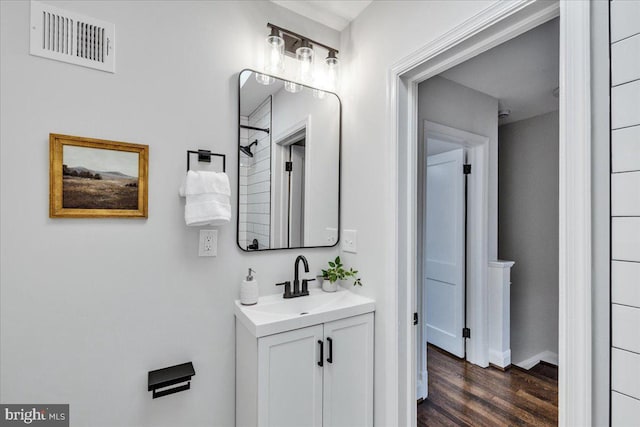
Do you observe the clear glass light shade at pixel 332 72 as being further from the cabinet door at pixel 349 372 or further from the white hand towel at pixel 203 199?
the cabinet door at pixel 349 372

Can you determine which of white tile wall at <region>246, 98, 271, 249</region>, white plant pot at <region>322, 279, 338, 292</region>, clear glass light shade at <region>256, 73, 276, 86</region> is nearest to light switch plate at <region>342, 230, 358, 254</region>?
white plant pot at <region>322, 279, 338, 292</region>

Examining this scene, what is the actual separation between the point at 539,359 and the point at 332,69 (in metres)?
3.43

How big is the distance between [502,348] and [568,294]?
2.39 meters

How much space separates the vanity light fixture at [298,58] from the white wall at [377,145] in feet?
0.34

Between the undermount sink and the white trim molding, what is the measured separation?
87 cm

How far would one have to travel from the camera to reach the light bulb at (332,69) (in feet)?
6.21

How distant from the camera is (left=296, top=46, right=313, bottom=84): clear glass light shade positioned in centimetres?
178

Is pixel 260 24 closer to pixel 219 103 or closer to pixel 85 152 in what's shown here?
pixel 219 103

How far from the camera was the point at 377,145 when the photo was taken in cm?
166

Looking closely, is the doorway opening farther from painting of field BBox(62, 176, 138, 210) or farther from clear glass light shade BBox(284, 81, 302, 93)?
painting of field BBox(62, 176, 138, 210)
